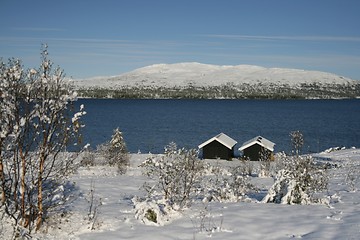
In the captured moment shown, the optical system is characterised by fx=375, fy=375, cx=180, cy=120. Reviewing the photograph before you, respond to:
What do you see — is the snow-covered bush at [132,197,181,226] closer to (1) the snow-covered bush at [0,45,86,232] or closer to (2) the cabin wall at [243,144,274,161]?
(1) the snow-covered bush at [0,45,86,232]

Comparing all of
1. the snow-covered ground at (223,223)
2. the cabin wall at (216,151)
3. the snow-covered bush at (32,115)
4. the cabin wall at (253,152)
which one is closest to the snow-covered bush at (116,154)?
the cabin wall at (216,151)

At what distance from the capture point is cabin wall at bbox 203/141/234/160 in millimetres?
40075

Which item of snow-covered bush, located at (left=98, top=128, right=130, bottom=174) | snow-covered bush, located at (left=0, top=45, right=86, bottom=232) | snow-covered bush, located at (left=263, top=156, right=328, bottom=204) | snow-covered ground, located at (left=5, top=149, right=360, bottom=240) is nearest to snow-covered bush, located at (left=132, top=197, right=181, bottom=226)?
snow-covered ground, located at (left=5, top=149, right=360, bottom=240)

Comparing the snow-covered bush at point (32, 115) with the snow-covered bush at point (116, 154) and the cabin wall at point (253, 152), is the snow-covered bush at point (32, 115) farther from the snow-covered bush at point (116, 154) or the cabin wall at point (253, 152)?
the cabin wall at point (253, 152)

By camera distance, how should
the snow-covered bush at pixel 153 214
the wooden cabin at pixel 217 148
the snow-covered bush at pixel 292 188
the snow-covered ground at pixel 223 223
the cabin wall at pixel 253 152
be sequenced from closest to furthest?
the snow-covered ground at pixel 223 223, the snow-covered bush at pixel 153 214, the snow-covered bush at pixel 292 188, the cabin wall at pixel 253 152, the wooden cabin at pixel 217 148

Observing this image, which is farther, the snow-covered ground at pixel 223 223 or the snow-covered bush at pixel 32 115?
the snow-covered ground at pixel 223 223

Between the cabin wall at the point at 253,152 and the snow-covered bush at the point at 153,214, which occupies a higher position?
the snow-covered bush at the point at 153,214

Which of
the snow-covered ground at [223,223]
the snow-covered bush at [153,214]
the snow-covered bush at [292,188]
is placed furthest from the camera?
the snow-covered bush at [292,188]

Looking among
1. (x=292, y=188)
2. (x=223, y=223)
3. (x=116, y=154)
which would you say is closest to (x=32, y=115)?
(x=223, y=223)

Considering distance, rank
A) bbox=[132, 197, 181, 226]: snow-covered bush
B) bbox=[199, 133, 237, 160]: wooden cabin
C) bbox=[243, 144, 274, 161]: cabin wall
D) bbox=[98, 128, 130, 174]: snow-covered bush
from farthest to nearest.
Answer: bbox=[199, 133, 237, 160]: wooden cabin
bbox=[243, 144, 274, 161]: cabin wall
bbox=[98, 128, 130, 174]: snow-covered bush
bbox=[132, 197, 181, 226]: snow-covered bush

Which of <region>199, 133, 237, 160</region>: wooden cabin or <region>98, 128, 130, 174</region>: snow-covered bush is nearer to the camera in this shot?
<region>98, 128, 130, 174</region>: snow-covered bush

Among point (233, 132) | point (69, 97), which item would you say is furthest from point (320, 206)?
point (233, 132)

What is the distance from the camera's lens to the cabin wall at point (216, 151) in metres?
40.1

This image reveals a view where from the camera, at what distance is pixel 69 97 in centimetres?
709
